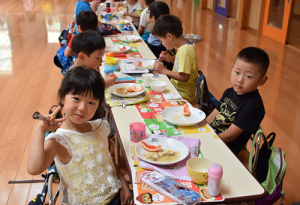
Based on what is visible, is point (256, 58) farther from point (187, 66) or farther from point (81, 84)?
point (81, 84)

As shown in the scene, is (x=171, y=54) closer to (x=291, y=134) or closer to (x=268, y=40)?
(x=291, y=134)

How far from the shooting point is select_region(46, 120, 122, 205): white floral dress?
1.28m

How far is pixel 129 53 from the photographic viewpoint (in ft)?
9.61

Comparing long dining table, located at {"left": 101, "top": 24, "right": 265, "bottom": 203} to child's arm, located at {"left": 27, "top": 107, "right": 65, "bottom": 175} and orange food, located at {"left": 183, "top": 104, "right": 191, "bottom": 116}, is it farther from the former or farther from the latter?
child's arm, located at {"left": 27, "top": 107, "right": 65, "bottom": 175}

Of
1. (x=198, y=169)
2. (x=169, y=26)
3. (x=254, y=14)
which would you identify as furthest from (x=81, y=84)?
(x=254, y=14)

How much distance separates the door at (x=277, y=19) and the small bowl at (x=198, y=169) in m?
4.99

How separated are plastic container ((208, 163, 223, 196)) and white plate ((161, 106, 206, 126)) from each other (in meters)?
0.54

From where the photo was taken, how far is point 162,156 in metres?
1.35

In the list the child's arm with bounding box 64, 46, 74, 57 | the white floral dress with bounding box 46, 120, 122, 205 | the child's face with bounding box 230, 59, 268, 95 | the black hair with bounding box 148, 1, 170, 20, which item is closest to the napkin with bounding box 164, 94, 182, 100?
the child's face with bounding box 230, 59, 268, 95

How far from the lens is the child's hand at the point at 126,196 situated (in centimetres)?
136

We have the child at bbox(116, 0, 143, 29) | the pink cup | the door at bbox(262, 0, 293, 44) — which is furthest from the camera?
the door at bbox(262, 0, 293, 44)

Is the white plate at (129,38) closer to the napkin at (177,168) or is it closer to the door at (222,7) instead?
the napkin at (177,168)

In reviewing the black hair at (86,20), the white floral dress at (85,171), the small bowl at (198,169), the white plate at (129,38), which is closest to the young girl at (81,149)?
the white floral dress at (85,171)

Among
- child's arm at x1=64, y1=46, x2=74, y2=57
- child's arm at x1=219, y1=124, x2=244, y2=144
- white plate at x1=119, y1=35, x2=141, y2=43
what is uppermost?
white plate at x1=119, y1=35, x2=141, y2=43
